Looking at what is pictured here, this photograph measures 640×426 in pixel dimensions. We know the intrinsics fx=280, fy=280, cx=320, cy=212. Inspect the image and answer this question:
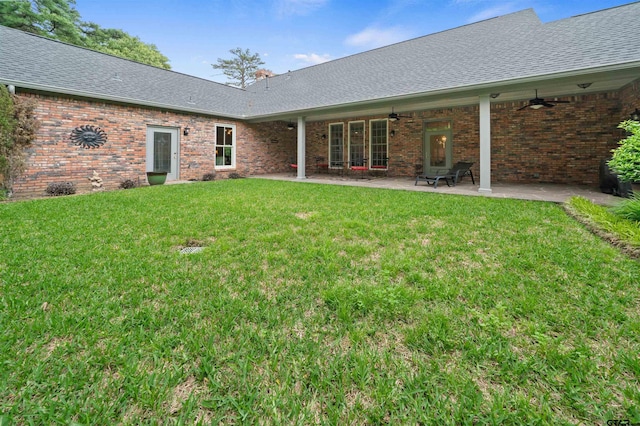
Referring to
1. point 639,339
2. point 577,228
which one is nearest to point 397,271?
point 639,339

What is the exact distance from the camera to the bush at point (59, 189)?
7.75 metres

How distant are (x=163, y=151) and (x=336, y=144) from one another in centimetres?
790

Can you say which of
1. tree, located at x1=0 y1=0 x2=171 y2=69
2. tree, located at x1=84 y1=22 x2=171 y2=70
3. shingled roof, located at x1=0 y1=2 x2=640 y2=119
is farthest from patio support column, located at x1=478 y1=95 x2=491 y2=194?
tree, located at x1=0 y1=0 x2=171 y2=69

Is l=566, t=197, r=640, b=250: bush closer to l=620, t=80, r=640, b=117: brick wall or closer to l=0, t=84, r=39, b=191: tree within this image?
l=620, t=80, r=640, b=117: brick wall

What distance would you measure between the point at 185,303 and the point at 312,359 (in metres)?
1.16

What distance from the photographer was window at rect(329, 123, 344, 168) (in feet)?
46.7

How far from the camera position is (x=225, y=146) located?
42.3 feet

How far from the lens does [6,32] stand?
878cm

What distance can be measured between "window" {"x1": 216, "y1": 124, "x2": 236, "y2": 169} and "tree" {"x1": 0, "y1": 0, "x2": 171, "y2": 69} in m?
16.4

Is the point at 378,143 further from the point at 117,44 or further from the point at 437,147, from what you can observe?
the point at 117,44

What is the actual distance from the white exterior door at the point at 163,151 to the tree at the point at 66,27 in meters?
16.4

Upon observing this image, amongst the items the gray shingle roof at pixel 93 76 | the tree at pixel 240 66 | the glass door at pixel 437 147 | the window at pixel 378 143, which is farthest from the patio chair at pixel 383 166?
the tree at pixel 240 66

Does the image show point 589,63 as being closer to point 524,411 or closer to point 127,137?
point 524,411

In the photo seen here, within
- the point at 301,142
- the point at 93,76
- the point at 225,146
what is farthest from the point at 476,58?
the point at 93,76
